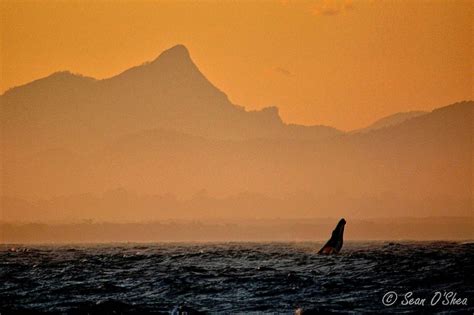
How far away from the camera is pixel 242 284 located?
168ft

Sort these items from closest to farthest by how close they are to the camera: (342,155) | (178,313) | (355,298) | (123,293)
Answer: (178,313) < (355,298) < (123,293) < (342,155)

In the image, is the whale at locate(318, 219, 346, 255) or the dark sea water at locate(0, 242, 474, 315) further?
the whale at locate(318, 219, 346, 255)

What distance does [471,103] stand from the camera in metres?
70.1

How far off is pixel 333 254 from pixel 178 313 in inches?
1309

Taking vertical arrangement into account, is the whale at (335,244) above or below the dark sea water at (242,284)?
above

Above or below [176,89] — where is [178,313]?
below

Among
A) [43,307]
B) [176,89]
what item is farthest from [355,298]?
[176,89]

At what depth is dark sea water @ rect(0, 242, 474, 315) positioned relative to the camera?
43.3 meters

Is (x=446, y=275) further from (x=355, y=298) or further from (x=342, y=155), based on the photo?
(x=342, y=155)

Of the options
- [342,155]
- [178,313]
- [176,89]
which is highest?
[176,89]

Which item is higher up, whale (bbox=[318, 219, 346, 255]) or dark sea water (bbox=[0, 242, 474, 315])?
whale (bbox=[318, 219, 346, 255])

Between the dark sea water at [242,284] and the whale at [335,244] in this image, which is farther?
the whale at [335,244]

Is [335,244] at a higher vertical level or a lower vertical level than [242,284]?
higher

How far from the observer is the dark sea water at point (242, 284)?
43.3 m
